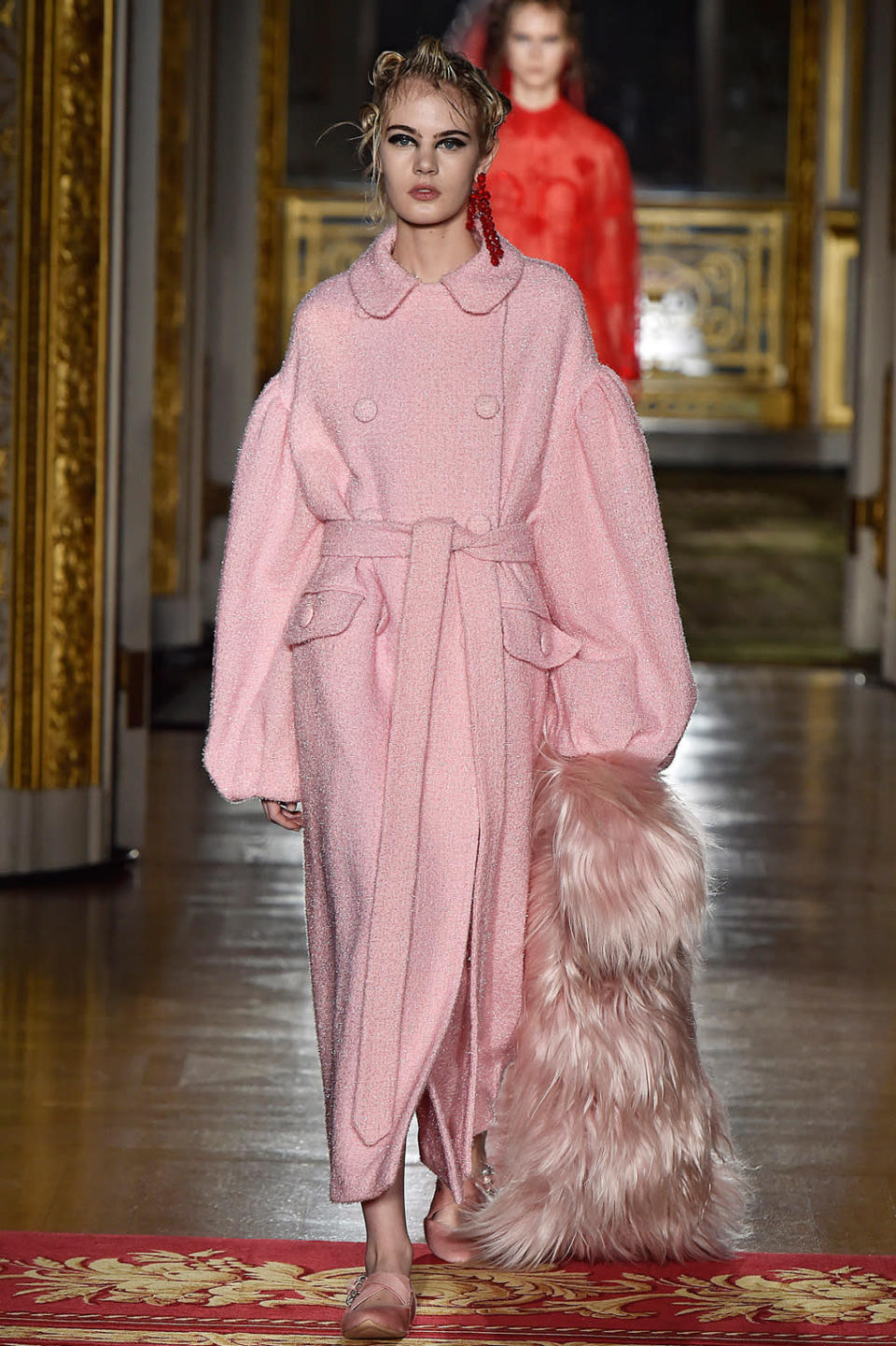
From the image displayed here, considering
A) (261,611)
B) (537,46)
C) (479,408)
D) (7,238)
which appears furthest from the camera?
(537,46)

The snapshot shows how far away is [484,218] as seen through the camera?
267 cm

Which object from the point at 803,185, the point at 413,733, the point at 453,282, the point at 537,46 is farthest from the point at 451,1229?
the point at 803,185

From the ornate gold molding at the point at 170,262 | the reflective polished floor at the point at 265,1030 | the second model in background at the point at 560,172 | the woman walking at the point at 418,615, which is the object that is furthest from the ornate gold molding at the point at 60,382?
the ornate gold molding at the point at 170,262

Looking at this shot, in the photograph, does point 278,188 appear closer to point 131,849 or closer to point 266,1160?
point 131,849

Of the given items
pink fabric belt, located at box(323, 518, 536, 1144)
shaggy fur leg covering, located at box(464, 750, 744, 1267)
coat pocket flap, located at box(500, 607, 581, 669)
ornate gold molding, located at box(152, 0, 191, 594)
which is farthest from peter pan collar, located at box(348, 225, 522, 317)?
ornate gold molding, located at box(152, 0, 191, 594)

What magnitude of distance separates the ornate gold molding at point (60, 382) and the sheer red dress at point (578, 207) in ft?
4.97

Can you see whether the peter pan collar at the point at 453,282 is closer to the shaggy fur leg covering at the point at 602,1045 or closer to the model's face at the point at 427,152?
the model's face at the point at 427,152

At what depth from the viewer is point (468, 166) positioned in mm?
2629

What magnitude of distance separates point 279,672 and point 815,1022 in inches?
68.2

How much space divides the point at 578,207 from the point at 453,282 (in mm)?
3794

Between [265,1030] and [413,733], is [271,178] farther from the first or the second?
[413,733]

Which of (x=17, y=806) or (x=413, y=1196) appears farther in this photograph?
(x=17, y=806)

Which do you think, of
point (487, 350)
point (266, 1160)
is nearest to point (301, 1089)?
point (266, 1160)

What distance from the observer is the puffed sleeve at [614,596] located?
2.77 meters
